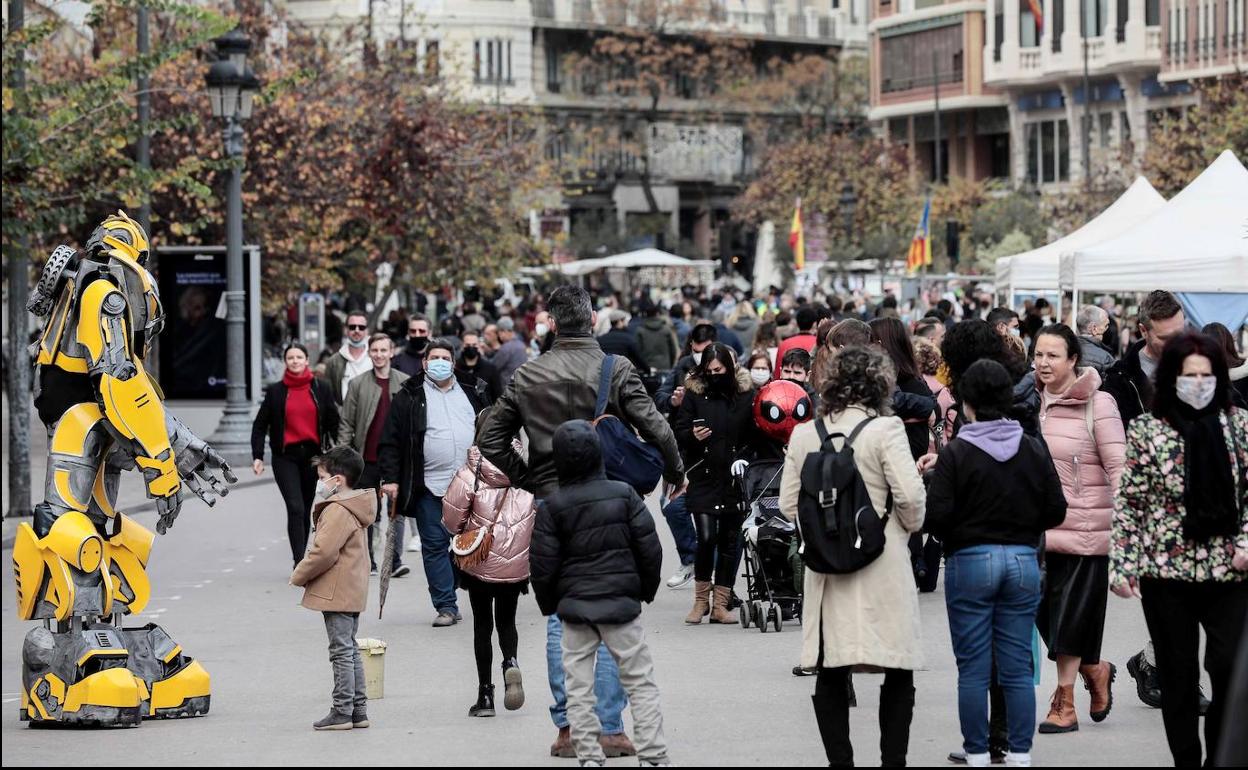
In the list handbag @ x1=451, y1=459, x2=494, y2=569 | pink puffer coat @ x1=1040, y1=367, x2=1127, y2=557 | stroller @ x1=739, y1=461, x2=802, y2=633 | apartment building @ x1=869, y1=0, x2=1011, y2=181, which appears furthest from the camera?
apartment building @ x1=869, y1=0, x2=1011, y2=181

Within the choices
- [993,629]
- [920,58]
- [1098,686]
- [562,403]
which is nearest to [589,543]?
[562,403]

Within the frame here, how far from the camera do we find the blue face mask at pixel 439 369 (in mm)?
12039

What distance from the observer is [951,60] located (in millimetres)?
65750

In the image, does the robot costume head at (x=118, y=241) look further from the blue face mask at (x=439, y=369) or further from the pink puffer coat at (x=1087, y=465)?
the pink puffer coat at (x=1087, y=465)

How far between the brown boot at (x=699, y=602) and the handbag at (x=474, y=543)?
3.36 meters

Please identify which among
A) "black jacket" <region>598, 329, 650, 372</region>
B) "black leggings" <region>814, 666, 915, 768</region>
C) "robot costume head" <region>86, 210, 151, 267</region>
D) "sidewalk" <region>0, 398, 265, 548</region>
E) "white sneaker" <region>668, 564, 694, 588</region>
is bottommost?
"white sneaker" <region>668, 564, 694, 588</region>

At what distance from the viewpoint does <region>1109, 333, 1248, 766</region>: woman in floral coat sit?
22.9ft

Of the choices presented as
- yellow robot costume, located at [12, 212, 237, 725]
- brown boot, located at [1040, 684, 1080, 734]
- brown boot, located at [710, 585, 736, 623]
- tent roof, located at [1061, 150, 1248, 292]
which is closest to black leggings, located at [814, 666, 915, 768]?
brown boot, located at [1040, 684, 1080, 734]

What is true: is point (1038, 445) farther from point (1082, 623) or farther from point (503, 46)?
point (503, 46)

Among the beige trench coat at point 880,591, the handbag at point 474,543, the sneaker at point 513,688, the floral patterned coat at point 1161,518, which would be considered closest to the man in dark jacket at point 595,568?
the beige trench coat at point 880,591

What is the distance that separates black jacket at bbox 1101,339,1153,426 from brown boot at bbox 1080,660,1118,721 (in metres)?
1.43

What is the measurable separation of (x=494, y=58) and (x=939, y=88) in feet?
52.6

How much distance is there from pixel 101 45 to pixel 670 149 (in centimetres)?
5051

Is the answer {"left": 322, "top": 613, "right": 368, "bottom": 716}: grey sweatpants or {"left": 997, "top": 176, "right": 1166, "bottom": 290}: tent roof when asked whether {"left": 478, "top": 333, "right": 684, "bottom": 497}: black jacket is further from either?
{"left": 997, "top": 176, "right": 1166, "bottom": 290}: tent roof
